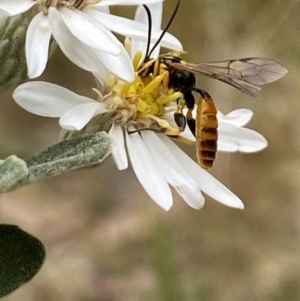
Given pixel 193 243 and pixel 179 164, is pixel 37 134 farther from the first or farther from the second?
pixel 179 164

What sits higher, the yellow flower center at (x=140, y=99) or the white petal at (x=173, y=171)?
the yellow flower center at (x=140, y=99)

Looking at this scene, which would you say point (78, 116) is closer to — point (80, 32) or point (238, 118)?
point (80, 32)

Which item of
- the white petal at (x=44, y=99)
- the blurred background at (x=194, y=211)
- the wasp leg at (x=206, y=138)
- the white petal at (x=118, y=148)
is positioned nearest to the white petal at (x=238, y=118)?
the wasp leg at (x=206, y=138)

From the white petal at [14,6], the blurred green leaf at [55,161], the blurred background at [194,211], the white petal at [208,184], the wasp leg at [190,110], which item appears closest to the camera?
the blurred green leaf at [55,161]

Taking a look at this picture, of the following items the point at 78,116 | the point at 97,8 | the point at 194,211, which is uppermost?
the point at 97,8

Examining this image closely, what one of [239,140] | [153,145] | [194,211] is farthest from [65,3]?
[194,211]

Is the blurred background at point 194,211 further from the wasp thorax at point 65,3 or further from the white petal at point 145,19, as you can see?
the wasp thorax at point 65,3
